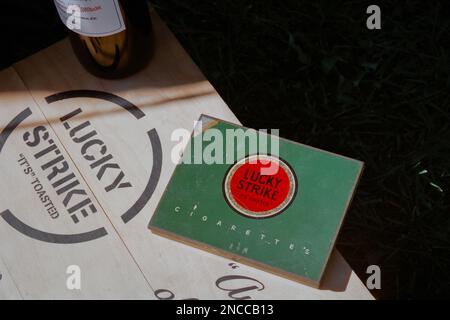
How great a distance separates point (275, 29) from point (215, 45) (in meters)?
0.15

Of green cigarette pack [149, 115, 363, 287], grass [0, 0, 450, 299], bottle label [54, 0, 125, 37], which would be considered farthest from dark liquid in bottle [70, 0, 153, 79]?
grass [0, 0, 450, 299]

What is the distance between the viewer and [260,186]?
858mm

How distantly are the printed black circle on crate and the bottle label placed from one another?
0.27m

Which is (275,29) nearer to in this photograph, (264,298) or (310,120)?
(310,120)

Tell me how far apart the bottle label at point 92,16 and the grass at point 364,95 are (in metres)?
0.55

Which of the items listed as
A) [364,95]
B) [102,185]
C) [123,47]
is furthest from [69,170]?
[364,95]

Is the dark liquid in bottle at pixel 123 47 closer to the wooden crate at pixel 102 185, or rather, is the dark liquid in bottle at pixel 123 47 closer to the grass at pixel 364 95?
the wooden crate at pixel 102 185

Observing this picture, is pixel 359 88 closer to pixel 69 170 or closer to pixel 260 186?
pixel 260 186

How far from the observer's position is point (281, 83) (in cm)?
138

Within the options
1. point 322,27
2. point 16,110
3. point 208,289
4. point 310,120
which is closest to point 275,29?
point 322,27

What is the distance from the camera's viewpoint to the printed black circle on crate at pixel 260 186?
0.85 m

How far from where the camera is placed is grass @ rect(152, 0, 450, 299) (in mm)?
1208

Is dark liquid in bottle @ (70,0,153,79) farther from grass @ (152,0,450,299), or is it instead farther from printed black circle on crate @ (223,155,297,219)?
grass @ (152,0,450,299)
